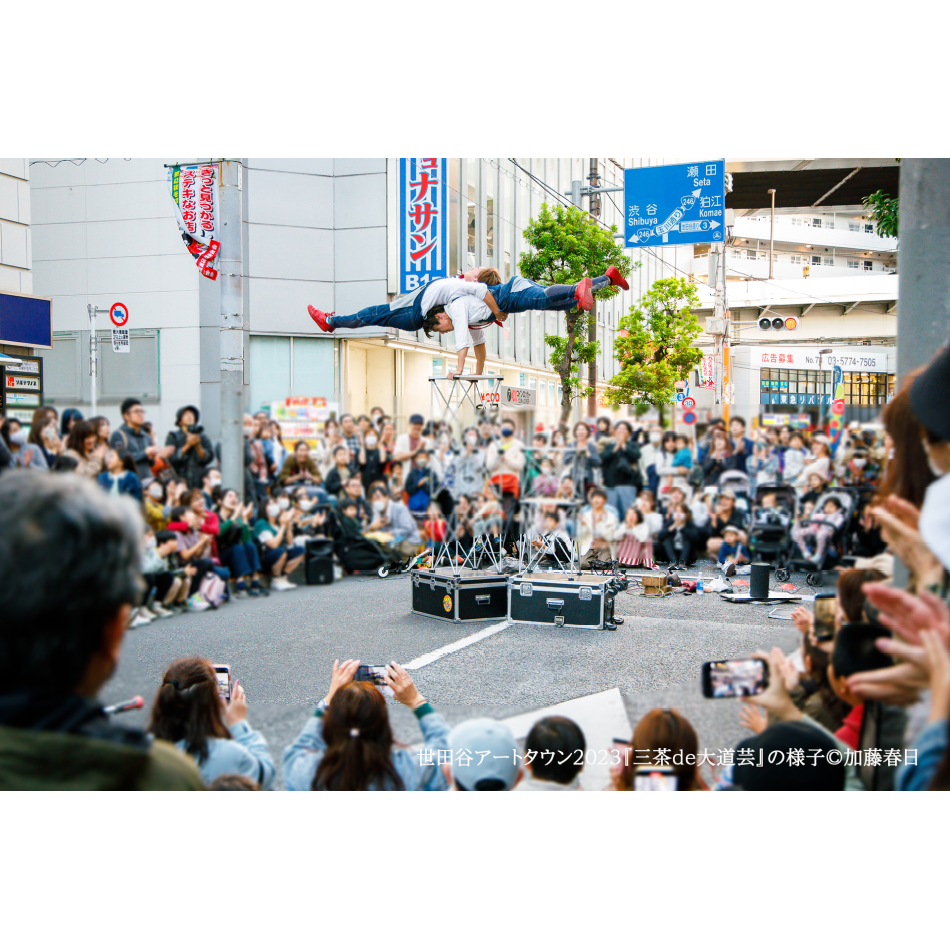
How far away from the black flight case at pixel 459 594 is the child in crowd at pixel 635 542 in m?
0.49

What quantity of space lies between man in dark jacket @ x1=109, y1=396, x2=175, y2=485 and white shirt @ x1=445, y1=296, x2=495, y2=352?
3.22 feet

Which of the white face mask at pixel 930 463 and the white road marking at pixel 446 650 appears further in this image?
the white road marking at pixel 446 650

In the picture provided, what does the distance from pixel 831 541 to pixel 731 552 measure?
0.35 metres

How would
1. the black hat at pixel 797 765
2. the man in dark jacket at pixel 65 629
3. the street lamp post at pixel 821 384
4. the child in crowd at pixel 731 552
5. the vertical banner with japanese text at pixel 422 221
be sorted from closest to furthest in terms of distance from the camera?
the man in dark jacket at pixel 65 629, the black hat at pixel 797 765, the vertical banner with japanese text at pixel 422 221, the street lamp post at pixel 821 384, the child in crowd at pixel 731 552

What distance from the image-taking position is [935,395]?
1465 millimetres

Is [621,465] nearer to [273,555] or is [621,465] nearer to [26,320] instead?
[273,555]

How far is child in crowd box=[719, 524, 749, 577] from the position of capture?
254 cm

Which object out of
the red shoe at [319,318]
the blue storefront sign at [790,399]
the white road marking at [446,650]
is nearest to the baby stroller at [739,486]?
the blue storefront sign at [790,399]

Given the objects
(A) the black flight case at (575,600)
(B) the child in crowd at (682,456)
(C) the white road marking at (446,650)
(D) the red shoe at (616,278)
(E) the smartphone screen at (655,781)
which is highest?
(D) the red shoe at (616,278)

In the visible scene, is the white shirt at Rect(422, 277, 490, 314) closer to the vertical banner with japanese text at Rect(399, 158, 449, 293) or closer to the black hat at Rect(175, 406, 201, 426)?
the vertical banner with japanese text at Rect(399, 158, 449, 293)

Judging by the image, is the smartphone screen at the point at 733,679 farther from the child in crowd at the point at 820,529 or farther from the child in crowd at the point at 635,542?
the child in crowd at the point at 635,542

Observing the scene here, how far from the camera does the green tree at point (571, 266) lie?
240 cm
